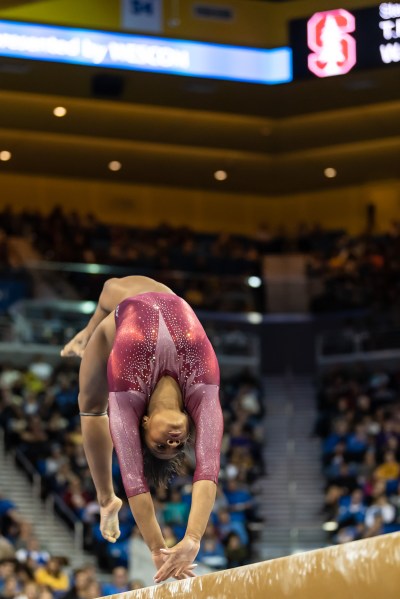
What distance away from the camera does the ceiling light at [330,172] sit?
20938mm

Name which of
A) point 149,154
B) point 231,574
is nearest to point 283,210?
point 149,154

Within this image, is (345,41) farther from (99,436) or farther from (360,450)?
(99,436)

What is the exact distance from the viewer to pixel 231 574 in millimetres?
3598

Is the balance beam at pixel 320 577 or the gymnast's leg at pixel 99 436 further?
the gymnast's leg at pixel 99 436

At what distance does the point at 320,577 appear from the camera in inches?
130

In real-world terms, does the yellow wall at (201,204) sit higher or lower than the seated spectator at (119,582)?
higher

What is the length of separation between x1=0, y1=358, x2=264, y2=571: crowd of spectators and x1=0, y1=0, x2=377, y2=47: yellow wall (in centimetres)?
383

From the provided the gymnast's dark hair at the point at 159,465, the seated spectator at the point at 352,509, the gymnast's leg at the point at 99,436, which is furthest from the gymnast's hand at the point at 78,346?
the seated spectator at the point at 352,509

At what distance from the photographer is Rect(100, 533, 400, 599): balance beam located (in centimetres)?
311

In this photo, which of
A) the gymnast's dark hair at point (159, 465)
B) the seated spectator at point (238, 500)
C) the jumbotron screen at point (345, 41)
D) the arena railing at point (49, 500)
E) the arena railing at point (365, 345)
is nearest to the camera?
the gymnast's dark hair at point (159, 465)

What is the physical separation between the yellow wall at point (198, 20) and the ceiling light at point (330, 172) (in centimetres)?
655

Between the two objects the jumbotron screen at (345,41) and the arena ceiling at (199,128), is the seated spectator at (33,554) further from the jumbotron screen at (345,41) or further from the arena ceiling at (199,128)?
the arena ceiling at (199,128)

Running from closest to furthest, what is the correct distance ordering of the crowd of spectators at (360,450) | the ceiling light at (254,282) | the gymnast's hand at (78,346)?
the gymnast's hand at (78,346) → the crowd of spectators at (360,450) → the ceiling light at (254,282)

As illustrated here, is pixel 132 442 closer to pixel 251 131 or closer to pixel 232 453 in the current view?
pixel 232 453
